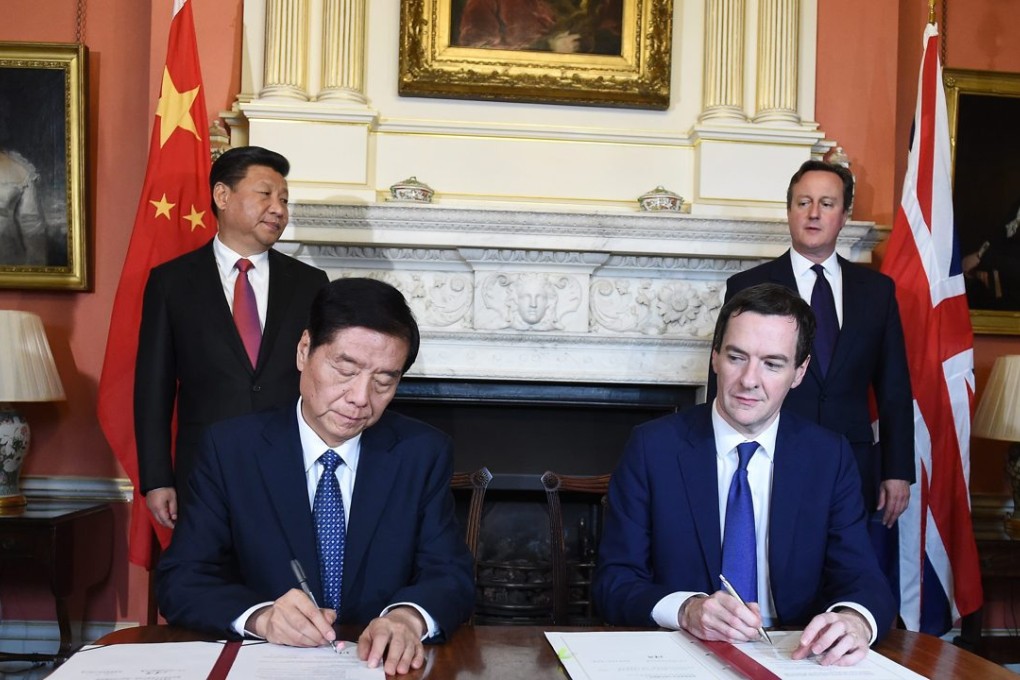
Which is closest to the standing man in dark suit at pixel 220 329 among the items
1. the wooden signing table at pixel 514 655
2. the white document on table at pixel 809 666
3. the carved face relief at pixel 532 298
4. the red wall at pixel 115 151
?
the carved face relief at pixel 532 298

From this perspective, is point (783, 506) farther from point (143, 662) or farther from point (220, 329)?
point (220, 329)

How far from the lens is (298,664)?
55.2 inches

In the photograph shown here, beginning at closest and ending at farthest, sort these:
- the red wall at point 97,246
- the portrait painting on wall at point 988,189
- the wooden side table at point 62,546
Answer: the wooden side table at point 62,546
the red wall at point 97,246
the portrait painting on wall at point 988,189

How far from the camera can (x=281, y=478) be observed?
1.80 metres

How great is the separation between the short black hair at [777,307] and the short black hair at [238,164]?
177cm

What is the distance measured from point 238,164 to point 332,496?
1717 mm

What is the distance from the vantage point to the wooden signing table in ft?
4.68

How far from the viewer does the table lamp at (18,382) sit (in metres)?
3.69

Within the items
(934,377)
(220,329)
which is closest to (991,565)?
(934,377)

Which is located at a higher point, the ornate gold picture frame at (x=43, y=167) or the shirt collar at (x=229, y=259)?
the ornate gold picture frame at (x=43, y=167)

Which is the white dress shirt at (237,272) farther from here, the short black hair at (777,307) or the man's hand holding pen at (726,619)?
the man's hand holding pen at (726,619)

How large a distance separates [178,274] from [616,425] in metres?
1.94

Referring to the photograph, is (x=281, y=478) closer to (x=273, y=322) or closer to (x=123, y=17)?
(x=273, y=322)

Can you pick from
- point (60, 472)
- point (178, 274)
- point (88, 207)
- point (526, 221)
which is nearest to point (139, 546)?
point (60, 472)
